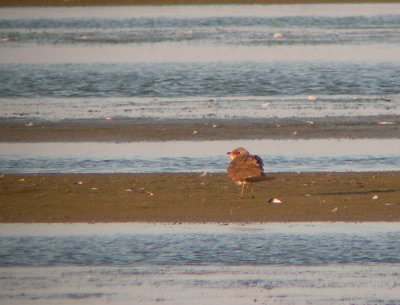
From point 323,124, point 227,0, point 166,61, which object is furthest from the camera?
point 227,0

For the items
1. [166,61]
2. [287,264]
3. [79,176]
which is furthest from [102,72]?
[287,264]

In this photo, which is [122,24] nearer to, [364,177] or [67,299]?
[364,177]

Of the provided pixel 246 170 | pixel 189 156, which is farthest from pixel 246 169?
pixel 189 156

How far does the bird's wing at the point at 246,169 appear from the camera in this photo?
13.5 m

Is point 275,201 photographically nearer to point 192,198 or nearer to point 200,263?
point 192,198

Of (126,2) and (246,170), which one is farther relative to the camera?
(126,2)

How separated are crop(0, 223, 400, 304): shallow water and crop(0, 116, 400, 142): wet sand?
590cm

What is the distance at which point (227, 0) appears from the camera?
164ft

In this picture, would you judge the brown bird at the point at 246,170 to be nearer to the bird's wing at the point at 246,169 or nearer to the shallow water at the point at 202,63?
the bird's wing at the point at 246,169

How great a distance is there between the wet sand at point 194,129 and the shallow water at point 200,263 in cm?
590

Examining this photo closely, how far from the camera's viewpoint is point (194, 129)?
62.9 ft

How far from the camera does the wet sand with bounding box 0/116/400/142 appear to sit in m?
18.5

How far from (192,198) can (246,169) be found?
0.79m

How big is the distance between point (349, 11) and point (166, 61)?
17279 mm
